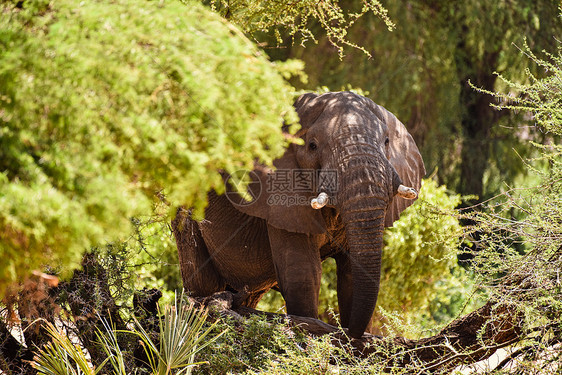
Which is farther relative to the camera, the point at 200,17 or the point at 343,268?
the point at 343,268

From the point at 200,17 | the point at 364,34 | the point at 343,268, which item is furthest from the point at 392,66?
the point at 200,17

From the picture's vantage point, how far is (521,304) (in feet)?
13.0

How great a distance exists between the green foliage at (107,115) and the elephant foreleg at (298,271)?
9.44 feet

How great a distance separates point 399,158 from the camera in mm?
5531

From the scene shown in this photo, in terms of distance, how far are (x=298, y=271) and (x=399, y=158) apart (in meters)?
1.24

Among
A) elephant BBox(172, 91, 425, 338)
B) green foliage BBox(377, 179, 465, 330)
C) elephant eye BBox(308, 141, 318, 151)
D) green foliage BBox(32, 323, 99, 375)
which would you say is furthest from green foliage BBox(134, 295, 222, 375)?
green foliage BBox(377, 179, 465, 330)

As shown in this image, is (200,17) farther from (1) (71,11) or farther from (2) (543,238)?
(2) (543,238)

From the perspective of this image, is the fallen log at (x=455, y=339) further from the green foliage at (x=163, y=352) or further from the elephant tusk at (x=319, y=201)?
the elephant tusk at (x=319, y=201)

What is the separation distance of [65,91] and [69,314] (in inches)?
124

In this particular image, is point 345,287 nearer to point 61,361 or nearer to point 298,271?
point 298,271

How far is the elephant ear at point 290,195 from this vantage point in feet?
16.8

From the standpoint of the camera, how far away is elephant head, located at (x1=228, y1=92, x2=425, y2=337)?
468 cm

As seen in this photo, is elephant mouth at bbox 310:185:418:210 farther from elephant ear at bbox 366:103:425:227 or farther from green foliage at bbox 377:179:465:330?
green foliage at bbox 377:179:465:330

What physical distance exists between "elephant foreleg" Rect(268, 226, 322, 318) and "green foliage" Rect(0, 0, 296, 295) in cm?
288
